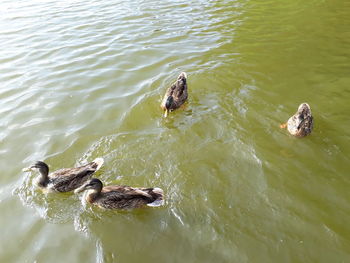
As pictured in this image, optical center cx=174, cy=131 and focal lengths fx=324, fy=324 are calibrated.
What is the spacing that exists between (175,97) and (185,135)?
1.30 metres

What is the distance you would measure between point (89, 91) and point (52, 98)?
103 centimetres

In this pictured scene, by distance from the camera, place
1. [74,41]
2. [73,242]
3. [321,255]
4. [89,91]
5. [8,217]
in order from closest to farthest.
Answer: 1. [321,255]
2. [73,242]
3. [8,217]
4. [89,91]
5. [74,41]

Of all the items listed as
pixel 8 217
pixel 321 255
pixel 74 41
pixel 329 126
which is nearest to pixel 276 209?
pixel 321 255

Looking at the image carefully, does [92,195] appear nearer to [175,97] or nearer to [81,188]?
[81,188]

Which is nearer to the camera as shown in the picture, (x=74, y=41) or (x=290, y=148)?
(x=290, y=148)

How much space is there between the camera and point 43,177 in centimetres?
620

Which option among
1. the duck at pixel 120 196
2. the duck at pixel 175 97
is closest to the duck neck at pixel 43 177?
the duck at pixel 120 196

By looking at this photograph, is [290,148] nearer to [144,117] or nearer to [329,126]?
[329,126]

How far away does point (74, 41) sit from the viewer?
40.6 feet

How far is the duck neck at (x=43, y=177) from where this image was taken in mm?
6176

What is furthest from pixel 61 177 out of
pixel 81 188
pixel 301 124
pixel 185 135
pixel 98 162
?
pixel 301 124

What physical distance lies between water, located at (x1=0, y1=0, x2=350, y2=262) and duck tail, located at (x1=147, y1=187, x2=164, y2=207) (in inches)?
6.8

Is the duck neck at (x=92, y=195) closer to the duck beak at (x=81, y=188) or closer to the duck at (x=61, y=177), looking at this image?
the duck beak at (x=81, y=188)

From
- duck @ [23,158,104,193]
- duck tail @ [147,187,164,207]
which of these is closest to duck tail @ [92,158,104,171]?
duck @ [23,158,104,193]
